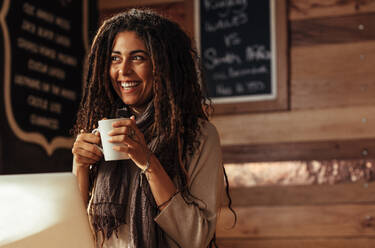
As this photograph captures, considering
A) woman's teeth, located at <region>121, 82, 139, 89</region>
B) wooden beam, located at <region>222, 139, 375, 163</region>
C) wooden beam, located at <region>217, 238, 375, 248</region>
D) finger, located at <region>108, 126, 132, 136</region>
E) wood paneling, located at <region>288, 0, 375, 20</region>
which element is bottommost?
wooden beam, located at <region>217, 238, 375, 248</region>

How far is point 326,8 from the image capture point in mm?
2754

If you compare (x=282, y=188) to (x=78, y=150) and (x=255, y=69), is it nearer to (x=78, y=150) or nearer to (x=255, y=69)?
(x=255, y=69)

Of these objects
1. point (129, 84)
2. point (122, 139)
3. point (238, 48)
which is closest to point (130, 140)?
point (122, 139)

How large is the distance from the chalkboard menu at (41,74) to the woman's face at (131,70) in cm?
122

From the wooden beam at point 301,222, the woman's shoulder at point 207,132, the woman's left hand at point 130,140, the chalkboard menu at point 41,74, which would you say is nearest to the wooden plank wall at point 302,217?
the wooden beam at point 301,222

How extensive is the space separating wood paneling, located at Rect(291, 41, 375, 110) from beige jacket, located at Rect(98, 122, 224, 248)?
1392mm

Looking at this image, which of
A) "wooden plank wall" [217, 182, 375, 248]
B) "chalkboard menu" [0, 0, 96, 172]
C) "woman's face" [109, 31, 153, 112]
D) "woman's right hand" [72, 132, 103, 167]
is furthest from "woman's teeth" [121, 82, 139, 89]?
"wooden plank wall" [217, 182, 375, 248]

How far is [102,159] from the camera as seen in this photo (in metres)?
1.39

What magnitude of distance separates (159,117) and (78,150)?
201mm

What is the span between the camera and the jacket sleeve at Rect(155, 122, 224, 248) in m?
1.28

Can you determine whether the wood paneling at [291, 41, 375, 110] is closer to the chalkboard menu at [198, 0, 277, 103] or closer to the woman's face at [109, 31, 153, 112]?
the chalkboard menu at [198, 0, 277, 103]

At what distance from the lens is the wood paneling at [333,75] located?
2.68m

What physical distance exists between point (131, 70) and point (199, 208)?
1.17 feet

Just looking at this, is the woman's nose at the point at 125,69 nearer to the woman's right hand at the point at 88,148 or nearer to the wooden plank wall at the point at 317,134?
the woman's right hand at the point at 88,148
